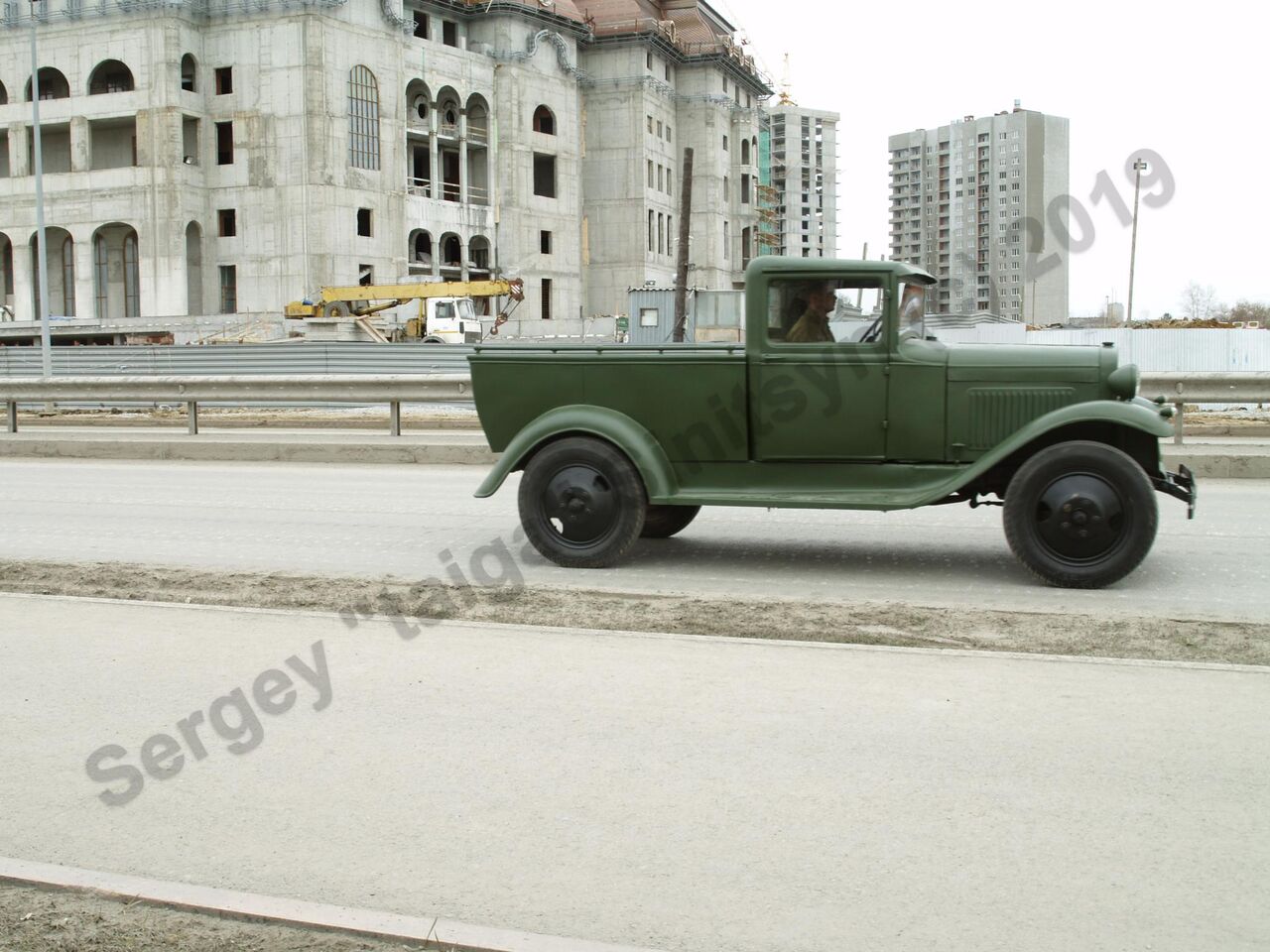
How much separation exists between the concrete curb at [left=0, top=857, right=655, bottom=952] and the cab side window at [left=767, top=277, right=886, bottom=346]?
577 centimetres

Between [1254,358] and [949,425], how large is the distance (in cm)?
3900

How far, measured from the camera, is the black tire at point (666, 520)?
9.99 metres

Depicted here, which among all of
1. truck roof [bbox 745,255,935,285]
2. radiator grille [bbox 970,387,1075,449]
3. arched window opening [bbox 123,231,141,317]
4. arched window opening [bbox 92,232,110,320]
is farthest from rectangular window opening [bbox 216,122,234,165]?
radiator grille [bbox 970,387,1075,449]

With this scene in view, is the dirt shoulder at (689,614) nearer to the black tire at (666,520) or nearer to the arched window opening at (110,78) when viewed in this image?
the black tire at (666,520)

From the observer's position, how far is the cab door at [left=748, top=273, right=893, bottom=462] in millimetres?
8508

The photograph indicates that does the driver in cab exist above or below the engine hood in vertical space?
above

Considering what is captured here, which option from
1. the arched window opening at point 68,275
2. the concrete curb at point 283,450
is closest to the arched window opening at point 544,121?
the arched window opening at point 68,275

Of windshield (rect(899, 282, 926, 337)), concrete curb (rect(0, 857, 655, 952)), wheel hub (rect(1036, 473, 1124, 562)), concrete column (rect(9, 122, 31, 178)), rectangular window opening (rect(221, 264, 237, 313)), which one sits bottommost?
concrete curb (rect(0, 857, 655, 952))

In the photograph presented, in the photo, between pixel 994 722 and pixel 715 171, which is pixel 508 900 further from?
pixel 715 171

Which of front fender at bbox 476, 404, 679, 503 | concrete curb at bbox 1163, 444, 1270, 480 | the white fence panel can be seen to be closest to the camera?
front fender at bbox 476, 404, 679, 503

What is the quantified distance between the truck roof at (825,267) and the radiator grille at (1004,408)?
2.99 feet

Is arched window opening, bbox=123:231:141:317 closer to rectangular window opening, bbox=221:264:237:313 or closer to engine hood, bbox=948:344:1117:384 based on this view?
rectangular window opening, bbox=221:264:237:313

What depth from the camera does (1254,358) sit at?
4256 cm

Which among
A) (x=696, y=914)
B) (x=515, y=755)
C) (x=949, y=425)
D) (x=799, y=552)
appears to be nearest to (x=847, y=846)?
(x=696, y=914)
